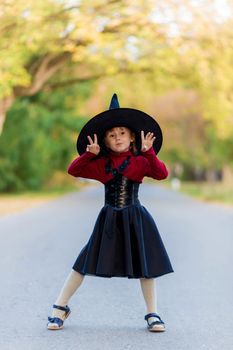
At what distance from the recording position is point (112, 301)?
6.48 m

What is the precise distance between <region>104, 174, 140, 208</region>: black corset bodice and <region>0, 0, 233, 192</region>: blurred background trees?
10.2 m

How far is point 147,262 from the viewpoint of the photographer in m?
5.12

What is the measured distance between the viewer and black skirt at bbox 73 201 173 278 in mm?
5094

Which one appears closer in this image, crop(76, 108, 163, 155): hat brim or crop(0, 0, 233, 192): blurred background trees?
crop(76, 108, 163, 155): hat brim

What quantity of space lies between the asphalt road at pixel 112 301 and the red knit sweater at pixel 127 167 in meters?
1.12

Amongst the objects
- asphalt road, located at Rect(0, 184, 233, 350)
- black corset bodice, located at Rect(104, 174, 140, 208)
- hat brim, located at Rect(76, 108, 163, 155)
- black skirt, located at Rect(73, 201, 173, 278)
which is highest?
hat brim, located at Rect(76, 108, 163, 155)

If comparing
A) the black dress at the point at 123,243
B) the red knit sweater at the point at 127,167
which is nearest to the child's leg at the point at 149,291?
the black dress at the point at 123,243

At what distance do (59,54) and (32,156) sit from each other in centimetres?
1395

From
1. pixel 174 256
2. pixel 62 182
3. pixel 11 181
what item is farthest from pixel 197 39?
pixel 62 182

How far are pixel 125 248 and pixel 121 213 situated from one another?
266mm

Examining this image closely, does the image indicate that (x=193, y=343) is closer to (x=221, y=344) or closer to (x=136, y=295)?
(x=221, y=344)

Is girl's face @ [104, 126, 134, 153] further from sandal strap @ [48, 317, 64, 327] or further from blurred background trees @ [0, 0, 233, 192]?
blurred background trees @ [0, 0, 233, 192]

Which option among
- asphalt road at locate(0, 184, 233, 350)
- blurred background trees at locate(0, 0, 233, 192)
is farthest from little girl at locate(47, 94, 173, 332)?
blurred background trees at locate(0, 0, 233, 192)

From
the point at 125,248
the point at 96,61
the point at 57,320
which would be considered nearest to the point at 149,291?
the point at 125,248
